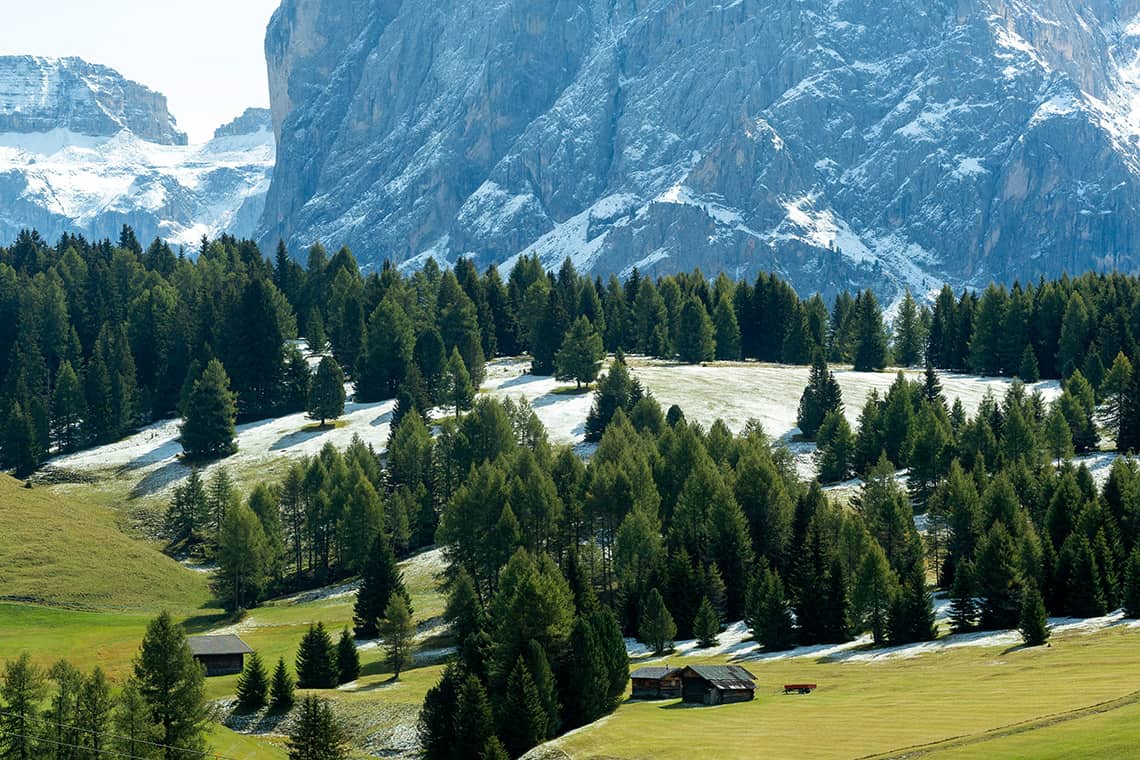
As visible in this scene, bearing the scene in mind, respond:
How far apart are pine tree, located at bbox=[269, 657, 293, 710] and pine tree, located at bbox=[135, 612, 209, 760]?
31.8 feet

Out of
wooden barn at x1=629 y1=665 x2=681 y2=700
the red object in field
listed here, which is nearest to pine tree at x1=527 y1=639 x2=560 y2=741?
wooden barn at x1=629 y1=665 x2=681 y2=700

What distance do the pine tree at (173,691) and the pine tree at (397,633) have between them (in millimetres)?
18530

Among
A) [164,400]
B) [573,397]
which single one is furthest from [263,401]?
[573,397]

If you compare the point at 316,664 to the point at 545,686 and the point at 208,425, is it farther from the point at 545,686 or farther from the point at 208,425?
the point at 208,425

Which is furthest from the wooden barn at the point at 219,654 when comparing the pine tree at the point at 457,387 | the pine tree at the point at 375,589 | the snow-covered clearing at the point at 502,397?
the pine tree at the point at 457,387

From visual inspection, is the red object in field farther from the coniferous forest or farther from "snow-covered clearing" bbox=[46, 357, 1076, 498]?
"snow-covered clearing" bbox=[46, 357, 1076, 498]

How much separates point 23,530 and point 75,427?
48941 millimetres

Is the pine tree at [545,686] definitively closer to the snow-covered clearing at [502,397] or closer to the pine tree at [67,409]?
the snow-covered clearing at [502,397]

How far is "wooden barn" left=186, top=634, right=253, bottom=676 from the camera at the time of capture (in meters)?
111

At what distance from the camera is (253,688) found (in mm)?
100938

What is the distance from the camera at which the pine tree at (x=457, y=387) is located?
181m

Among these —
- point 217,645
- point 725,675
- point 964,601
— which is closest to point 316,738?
point 725,675

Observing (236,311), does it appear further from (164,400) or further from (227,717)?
(227,717)

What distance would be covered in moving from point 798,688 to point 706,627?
64.4 feet
